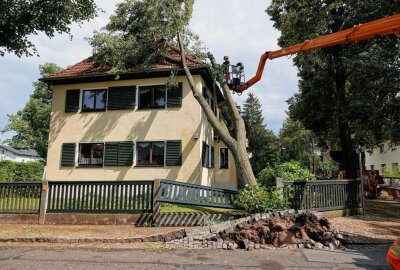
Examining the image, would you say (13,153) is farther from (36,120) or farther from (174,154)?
(174,154)

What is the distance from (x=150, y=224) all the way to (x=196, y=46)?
8763 millimetres

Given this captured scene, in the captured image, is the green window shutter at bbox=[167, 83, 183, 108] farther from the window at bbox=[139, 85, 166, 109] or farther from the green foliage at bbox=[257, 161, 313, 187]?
the green foliage at bbox=[257, 161, 313, 187]

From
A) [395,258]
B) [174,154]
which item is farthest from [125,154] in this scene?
[395,258]

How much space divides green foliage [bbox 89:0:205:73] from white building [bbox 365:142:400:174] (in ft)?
89.3

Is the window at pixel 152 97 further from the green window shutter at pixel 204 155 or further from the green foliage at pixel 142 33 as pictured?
the green window shutter at pixel 204 155

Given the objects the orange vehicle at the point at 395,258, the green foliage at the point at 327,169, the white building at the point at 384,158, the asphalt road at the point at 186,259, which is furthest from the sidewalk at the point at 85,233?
the white building at the point at 384,158

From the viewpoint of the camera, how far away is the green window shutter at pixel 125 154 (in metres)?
17.5

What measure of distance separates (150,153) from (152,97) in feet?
9.95

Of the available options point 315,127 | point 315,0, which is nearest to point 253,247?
point 315,0

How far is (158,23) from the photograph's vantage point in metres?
14.6

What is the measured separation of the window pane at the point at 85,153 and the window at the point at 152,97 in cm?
375

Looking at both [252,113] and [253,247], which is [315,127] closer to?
[253,247]

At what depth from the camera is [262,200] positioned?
34.7 ft

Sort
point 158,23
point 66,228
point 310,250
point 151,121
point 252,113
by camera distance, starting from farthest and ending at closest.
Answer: point 252,113
point 151,121
point 158,23
point 66,228
point 310,250
